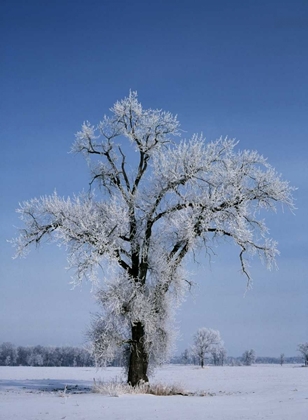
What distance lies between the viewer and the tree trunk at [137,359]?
18.5 m

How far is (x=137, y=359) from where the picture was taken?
18938mm

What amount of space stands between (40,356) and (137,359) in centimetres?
15777

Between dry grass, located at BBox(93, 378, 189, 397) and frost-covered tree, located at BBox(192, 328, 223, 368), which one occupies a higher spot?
frost-covered tree, located at BBox(192, 328, 223, 368)

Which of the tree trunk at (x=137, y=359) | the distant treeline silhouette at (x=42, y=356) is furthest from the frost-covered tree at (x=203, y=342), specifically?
the tree trunk at (x=137, y=359)

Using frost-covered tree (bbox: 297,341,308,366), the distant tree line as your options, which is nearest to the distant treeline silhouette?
the distant tree line

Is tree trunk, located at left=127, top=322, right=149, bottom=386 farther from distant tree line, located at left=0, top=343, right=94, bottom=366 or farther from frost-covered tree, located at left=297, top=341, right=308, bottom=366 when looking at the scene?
distant tree line, located at left=0, top=343, right=94, bottom=366

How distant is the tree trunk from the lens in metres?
18.5

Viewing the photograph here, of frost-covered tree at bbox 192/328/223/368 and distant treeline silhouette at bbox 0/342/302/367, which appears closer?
frost-covered tree at bbox 192/328/223/368

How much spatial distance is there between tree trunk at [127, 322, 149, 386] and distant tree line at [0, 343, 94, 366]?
14674 cm

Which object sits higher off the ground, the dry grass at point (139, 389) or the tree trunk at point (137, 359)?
the tree trunk at point (137, 359)

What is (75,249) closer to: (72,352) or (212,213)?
(212,213)

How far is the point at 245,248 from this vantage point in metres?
20.5

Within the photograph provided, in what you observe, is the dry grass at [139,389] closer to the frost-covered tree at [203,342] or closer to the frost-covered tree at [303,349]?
the frost-covered tree at [203,342]

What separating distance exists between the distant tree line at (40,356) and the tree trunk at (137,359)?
146742 mm
